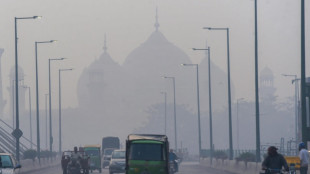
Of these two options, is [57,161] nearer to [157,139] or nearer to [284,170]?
[157,139]

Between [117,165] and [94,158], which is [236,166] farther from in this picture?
[94,158]

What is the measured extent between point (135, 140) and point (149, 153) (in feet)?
2.48

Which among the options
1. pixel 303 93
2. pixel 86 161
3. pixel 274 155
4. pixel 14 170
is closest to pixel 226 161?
pixel 86 161

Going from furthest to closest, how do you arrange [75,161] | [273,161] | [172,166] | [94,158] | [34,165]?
[34,165], [94,158], [172,166], [75,161], [273,161]

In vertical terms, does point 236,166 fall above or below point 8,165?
below

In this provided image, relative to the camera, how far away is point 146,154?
139 ft

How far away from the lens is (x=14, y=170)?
37875 millimetres

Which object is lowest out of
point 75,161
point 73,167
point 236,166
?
point 236,166

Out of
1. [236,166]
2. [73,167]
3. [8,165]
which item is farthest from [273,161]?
[236,166]

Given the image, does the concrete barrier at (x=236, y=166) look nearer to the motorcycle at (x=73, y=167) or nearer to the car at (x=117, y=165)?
the car at (x=117, y=165)

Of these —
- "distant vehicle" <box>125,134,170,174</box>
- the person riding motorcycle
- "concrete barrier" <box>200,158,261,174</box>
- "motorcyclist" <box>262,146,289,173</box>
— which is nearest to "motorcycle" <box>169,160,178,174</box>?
"concrete barrier" <box>200,158,261,174</box>

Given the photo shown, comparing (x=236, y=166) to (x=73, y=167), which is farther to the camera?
(x=236, y=166)

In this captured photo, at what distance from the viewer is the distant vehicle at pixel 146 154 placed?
138ft

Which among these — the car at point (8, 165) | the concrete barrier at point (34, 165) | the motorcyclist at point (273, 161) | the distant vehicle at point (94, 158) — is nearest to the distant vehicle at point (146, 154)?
the car at point (8, 165)
